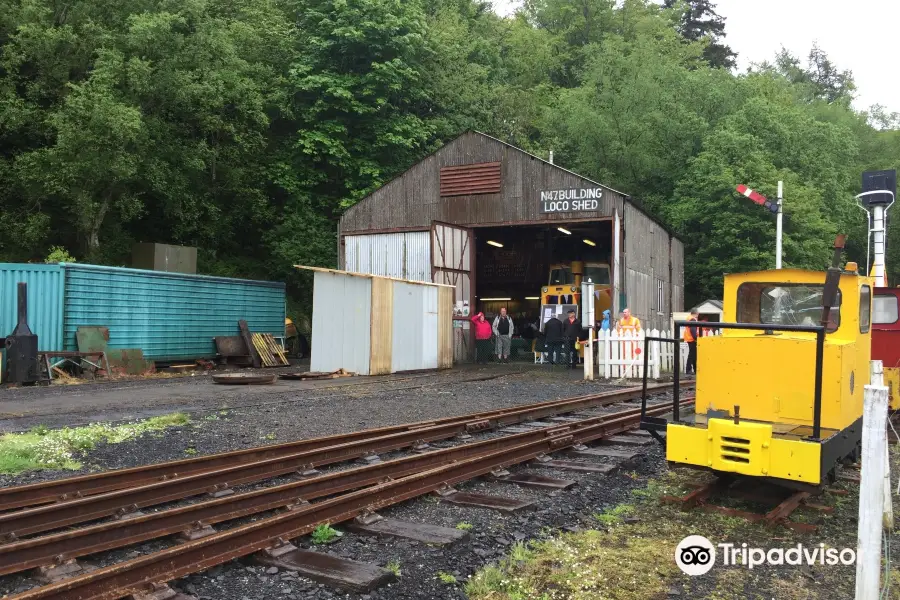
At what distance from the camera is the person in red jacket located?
25000 millimetres

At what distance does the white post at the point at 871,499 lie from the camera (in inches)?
141

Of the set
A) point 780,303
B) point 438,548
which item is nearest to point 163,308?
point 438,548

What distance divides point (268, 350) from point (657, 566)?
66.4ft

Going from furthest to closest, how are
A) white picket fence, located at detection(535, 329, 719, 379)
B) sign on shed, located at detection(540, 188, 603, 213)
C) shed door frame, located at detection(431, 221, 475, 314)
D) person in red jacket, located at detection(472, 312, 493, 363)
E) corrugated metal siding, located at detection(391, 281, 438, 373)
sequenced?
1. person in red jacket, located at detection(472, 312, 493, 363)
2. shed door frame, located at detection(431, 221, 475, 314)
3. sign on shed, located at detection(540, 188, 603, 213)
4. corrugated metal siding, located at detection(391, 281, 438, 373)
5. white picket fence, located at detection(535, 329, 719, 379)

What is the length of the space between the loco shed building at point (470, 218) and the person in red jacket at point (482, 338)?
0.38 m

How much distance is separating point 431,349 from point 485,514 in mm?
16318

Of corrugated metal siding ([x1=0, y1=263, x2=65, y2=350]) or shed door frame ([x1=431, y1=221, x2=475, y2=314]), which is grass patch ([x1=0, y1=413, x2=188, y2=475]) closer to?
corrugated metal siding ([x1=0, y1=263, x2=65, y2=350])

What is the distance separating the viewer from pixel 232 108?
29734 mm

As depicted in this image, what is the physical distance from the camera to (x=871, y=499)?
370 cm

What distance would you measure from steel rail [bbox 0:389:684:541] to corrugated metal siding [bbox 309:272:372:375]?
351 inches

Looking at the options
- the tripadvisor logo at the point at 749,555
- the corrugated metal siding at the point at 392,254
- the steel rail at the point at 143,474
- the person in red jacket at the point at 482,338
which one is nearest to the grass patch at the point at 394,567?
the tripadvisor logo at the point at 749,555

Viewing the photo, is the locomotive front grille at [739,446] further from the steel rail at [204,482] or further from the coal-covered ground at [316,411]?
the coal-covered ground at [316,411]

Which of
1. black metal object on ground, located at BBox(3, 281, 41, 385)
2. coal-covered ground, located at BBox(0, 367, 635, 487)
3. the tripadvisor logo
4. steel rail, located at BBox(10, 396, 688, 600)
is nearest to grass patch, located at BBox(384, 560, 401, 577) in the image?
steel rail, located at BBox(10, 396, 688, 600)

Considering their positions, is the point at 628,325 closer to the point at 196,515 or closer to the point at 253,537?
the point at 196,515
